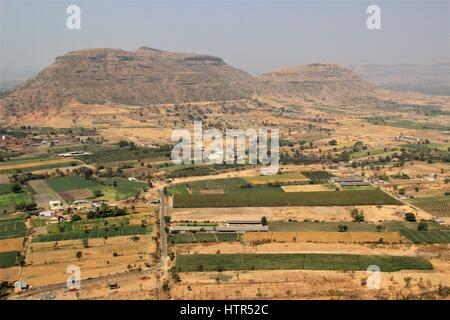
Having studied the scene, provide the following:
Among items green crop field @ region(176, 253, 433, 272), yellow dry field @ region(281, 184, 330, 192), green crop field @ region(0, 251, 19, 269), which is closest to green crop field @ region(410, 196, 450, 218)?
yellow dry field @ region(281, 184, 330, 192)

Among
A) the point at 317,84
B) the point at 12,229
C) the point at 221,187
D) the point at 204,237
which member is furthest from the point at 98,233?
the point at 317,84

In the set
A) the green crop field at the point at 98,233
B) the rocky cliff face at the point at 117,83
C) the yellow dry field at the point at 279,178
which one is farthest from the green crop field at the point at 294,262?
the rocky cliff face at the point at 117,83

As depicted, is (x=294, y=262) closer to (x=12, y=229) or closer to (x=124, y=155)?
(x=12, y=229)

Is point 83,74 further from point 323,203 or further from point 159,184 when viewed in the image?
point 323,203

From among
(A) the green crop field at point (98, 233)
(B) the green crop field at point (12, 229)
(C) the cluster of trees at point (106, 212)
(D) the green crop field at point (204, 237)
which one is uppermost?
(C) the cluster of trees at point (106, 212)

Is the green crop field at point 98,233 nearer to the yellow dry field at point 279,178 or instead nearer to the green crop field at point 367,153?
the yellow dry field at point 279,178
